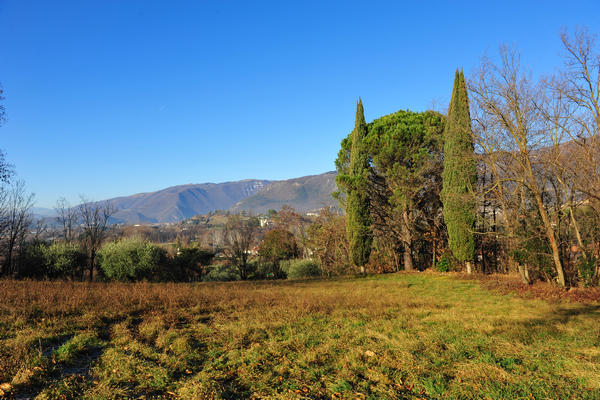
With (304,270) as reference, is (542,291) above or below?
above

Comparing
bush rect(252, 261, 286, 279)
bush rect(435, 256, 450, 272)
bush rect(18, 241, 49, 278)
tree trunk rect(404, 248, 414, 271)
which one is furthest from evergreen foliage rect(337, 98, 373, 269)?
bush rect(18, 241, 49, 278)

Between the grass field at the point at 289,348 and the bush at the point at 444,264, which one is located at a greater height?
the grass field at the point at 289,348

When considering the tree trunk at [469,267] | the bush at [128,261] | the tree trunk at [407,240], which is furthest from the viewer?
the tree trunk at [407,240]

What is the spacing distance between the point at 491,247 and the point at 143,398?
58.5ft

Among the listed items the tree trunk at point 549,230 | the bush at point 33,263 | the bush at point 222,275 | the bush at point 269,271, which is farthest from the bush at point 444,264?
the bush at point 33,263

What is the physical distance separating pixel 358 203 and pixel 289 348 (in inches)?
567

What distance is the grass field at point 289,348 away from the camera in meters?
4.12

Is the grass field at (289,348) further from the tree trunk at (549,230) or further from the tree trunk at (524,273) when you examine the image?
the tree trunk at (524,273)

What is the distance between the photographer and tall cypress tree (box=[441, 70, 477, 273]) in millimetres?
15648

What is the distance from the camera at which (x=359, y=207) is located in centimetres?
1941

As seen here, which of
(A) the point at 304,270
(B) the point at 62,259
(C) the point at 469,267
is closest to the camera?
(C) the point at 469,267

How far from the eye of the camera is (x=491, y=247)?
17.1 metres

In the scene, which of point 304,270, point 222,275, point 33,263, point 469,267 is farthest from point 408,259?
point 33,263

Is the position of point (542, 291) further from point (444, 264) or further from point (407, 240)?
point (407, 240)
